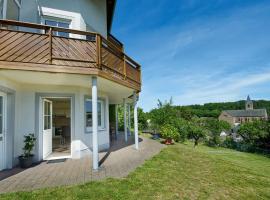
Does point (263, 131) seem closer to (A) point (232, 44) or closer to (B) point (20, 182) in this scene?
(A) point (232, 44)

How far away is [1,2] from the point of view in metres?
6.55

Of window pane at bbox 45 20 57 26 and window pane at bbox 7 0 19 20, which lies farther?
window pane at bbox 45 20 57 26

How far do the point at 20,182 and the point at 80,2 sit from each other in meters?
7.82

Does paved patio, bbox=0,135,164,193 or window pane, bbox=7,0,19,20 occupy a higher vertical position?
window pane, bbox=7,0,19,20

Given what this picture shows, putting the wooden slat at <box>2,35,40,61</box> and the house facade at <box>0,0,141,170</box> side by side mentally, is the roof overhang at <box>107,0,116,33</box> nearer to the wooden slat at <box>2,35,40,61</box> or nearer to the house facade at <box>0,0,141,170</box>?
the house facade at <box>0,0,141,170</box>

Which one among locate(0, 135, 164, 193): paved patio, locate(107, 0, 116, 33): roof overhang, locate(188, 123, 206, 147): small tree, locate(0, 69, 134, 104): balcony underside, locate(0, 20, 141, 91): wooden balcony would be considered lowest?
locate(188, 123, 206, 147): small tree

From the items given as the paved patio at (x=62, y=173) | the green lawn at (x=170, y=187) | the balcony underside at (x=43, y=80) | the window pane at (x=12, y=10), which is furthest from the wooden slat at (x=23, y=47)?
the green lawn at (x=170, y=187)

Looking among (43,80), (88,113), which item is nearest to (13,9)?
(43,80)

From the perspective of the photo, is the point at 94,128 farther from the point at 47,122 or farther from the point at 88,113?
the point at 47,122

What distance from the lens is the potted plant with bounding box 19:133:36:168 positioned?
6703mm

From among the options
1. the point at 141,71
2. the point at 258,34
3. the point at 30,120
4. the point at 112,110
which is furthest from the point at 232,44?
the point at 30,120

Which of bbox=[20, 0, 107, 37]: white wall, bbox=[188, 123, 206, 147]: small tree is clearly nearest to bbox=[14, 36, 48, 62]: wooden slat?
bbox=[20, 0, 107, 37]: white wall

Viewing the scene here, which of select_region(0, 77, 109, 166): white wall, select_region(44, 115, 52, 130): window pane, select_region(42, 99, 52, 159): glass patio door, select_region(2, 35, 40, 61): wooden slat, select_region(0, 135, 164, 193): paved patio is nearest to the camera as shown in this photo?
select_region(0, 135, 164, 193): paved patio

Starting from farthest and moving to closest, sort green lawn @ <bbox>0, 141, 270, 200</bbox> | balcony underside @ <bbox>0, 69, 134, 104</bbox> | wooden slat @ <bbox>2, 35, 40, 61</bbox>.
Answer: balcony underside @ <bbox>0, 69, 134, 104</bbox>, wooden slat @ <bbox>2, 35, 40, 61</bbox>, green lawn @ <bbox>0, 141, 270, 200</bbox>
